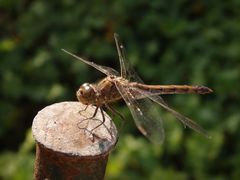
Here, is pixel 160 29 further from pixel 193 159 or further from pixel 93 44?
pixel 193 159

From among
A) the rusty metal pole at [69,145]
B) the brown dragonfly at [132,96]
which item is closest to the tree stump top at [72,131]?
the rusty metal pole at [69,145]

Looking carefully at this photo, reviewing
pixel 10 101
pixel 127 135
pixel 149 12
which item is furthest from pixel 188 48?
pixel 10 101

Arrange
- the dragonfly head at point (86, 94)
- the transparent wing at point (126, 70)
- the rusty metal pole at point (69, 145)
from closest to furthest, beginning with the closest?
the rusty metal pole at point (69, 145)
the dragonfly head at point (86, 94)
the transparent wing at point (126, 70)

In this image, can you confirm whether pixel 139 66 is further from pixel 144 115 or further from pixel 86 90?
pixel 86 90

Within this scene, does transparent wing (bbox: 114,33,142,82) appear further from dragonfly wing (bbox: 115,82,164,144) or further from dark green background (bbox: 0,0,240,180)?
dark green background (bbox: 0,0,240,180)

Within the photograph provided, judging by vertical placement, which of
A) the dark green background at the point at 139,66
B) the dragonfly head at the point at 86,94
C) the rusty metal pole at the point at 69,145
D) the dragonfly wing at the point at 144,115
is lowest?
the dark green background at the point at 139,66

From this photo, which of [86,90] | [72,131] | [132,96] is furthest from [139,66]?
[72,131]

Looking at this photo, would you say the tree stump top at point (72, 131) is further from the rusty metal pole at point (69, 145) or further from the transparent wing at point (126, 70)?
the transparent wing at point (126, 70)
